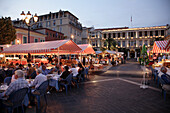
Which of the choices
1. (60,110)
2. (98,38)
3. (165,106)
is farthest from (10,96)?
(98,38)

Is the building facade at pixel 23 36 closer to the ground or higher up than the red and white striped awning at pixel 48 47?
higher up

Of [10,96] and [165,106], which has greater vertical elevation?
[10,96]

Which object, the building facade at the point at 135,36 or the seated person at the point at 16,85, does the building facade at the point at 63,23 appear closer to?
the building facade at the point at 135,36

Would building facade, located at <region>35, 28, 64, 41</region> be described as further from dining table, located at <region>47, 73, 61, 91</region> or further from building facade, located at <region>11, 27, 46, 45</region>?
dining table, located at <region>47, 73, 61, 91</region>

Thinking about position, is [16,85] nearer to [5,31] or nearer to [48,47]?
[48,47]

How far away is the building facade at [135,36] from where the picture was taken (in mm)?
52562

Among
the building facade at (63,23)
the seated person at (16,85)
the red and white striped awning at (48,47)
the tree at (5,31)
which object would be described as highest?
the building facade at (63,23)

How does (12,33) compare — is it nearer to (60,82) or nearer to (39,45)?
(39,45)

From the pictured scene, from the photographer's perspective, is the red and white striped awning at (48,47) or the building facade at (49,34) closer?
the red and white striped awning at (48,47)

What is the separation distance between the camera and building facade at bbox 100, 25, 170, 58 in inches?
2069

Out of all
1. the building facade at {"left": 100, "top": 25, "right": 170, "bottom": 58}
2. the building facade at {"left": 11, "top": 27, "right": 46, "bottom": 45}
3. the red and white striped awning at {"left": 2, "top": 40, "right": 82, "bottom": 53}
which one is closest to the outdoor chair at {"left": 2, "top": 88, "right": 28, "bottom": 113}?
the red and white striped awning at {"left": 2, "top": 40, "right": 82, "bottom": 53}

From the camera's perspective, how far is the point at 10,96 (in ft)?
10.3

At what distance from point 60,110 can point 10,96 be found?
1521mm

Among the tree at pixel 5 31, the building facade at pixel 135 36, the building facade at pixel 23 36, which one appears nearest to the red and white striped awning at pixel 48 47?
the tree at pixel 5 31
